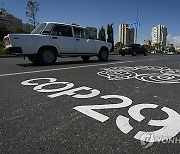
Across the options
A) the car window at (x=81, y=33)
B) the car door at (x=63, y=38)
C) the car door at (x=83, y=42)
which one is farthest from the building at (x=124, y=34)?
the car door at (x=63, y=38)

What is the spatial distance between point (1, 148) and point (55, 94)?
2.01 m

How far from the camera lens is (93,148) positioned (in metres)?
2.03

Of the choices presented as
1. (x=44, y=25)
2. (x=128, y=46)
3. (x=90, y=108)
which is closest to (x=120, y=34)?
(x=128, y=46)

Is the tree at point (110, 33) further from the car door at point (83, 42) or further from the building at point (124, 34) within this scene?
the car door at point (83, 42)

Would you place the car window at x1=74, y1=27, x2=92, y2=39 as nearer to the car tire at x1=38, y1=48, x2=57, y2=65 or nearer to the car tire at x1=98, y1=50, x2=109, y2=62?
the car tire at x1=98, y1=50, x2=109, y2=62

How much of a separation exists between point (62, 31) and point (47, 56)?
143 centimetres

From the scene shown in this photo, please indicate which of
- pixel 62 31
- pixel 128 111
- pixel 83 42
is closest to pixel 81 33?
pixel 83 42

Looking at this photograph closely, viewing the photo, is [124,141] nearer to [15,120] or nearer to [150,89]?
[15,120]

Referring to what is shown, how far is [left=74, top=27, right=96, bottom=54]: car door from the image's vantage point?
10234 mm

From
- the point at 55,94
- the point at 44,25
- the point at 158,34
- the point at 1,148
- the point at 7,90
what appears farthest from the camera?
the point at 158,34

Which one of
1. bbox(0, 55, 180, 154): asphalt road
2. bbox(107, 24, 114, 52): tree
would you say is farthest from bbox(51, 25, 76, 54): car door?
bbox(107, 24, 114, 52): tree

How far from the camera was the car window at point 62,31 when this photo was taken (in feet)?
31.0

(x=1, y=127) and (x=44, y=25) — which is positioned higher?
(x=44, y=25)

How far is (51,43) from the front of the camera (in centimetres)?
924
